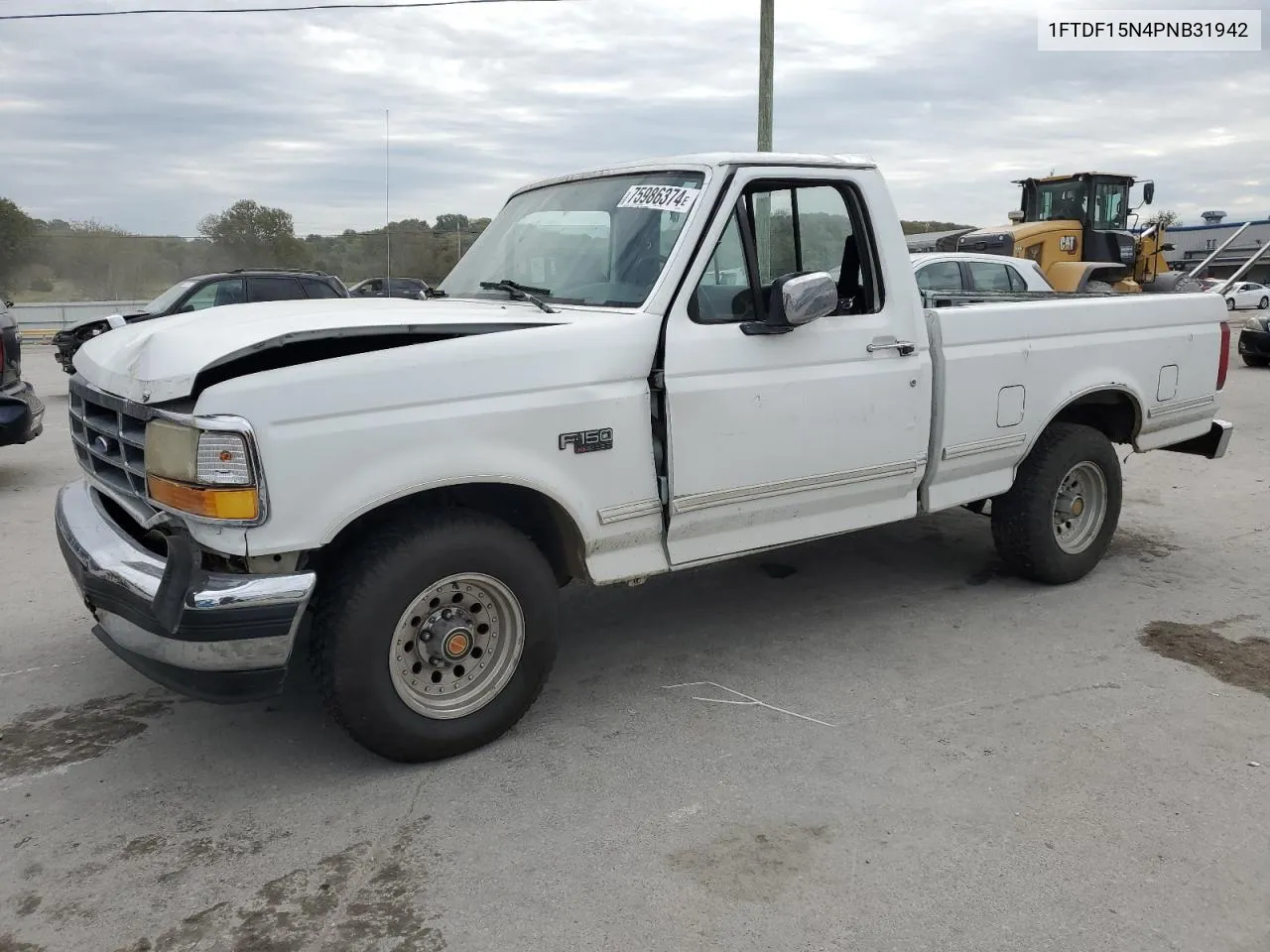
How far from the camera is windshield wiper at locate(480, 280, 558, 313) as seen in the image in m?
4.25

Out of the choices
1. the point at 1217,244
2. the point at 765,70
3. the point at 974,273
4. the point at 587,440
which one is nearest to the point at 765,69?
the point at 765,70

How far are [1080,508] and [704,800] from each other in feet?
10.9

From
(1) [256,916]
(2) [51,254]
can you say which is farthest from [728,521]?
(2) [51,254]

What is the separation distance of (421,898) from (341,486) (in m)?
1.24

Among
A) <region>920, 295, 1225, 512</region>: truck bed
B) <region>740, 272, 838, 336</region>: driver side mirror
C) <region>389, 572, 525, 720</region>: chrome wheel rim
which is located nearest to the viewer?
<region>389, 572, 525, 720</region>: chrome wheel rim

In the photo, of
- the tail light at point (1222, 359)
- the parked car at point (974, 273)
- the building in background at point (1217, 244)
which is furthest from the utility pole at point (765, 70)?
the building in background at point (1217, 244)

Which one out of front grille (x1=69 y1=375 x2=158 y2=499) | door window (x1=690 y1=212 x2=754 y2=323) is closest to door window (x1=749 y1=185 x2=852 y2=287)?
door window (x1=690 y1=212 x2=754 y2=323)

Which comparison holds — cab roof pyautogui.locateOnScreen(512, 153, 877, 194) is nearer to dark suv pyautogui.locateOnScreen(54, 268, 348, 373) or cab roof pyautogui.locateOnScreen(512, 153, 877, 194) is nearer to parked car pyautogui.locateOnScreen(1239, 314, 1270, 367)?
dark suv pyautogui.locateOnScreen(54, 268, 348, 373)

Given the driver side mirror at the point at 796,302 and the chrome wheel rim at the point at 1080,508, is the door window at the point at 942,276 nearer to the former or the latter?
the chrome wheel rim at the point at 1080,508

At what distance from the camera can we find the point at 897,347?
4.52 m

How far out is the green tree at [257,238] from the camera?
3153 centimetres

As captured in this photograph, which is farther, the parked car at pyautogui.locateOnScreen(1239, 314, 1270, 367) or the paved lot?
the parked car at pyautogui.locateOnScreen(1239, 314, 1270, 367)

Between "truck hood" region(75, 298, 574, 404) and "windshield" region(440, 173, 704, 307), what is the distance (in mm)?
332

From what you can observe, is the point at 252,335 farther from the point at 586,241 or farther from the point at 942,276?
the point at 942,276
